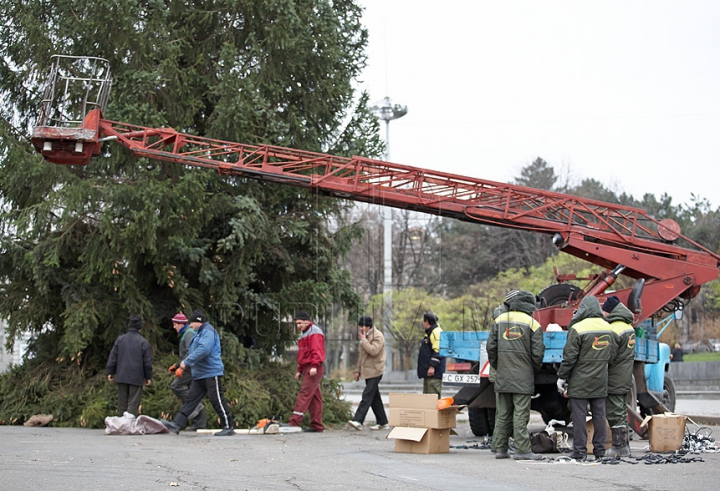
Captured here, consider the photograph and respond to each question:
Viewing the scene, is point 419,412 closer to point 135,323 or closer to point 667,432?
point 667,432

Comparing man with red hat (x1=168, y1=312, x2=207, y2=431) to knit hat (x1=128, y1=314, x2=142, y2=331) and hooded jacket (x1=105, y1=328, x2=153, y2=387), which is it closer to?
hooded jacket (x1=105, y1=328, x2=153, y2=387)

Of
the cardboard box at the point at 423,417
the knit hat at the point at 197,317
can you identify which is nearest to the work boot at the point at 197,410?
Result: the knit hat at the point at 197,317

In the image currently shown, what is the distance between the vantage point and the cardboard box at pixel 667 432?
9828 mm

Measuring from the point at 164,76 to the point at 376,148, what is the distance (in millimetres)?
4048

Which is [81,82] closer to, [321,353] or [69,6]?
→ [69,6]

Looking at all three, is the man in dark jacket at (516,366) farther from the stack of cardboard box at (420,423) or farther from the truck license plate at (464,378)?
the truck license plate at (464,378)

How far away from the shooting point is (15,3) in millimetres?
15484

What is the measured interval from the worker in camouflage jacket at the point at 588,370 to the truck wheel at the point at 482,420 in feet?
8.28

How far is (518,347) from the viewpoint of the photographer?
938cm

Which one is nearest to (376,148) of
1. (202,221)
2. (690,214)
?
(202,221)

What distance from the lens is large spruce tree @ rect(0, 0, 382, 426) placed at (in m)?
13.8

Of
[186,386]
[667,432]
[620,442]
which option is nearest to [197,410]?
[186,386]

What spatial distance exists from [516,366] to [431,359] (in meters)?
3.71

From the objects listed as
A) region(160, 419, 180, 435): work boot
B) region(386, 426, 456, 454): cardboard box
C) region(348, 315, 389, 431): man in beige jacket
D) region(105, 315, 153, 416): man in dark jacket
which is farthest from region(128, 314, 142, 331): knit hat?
region(386, 426, 456, 454): cardboard box
